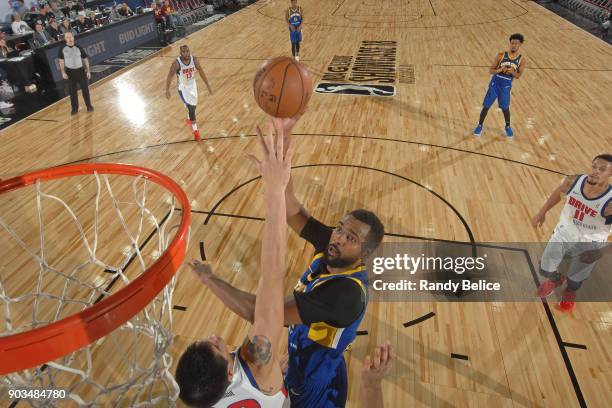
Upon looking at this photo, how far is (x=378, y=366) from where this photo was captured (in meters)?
1.60

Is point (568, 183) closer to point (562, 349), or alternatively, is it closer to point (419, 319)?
point (562, 349)

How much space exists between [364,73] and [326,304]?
9289 millimetres

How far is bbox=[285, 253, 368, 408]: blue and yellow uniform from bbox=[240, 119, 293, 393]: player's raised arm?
55cm

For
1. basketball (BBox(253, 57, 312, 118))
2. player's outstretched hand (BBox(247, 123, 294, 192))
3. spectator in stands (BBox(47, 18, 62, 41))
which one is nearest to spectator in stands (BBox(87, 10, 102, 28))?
spectator in stands (BBox(47, 18, 62, 41))

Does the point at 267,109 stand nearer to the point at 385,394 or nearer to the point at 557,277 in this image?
the point at 385,394

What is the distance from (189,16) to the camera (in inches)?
651

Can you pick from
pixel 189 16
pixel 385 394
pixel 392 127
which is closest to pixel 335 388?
pixel 385 394

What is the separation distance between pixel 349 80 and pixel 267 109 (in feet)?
23.8

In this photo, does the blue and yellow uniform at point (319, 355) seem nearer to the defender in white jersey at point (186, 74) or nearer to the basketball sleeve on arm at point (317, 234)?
the basketball sleeve on arm at point (317, 234)

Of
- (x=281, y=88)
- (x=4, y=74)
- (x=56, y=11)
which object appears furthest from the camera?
(x=56, y=11)

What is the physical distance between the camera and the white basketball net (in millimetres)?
2434

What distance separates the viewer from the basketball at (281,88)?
2945 millimetres

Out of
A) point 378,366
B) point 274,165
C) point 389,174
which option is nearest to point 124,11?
point 389,174

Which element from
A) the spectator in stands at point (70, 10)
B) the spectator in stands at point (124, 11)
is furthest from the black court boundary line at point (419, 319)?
the spectator in stands at point (70, 10)
